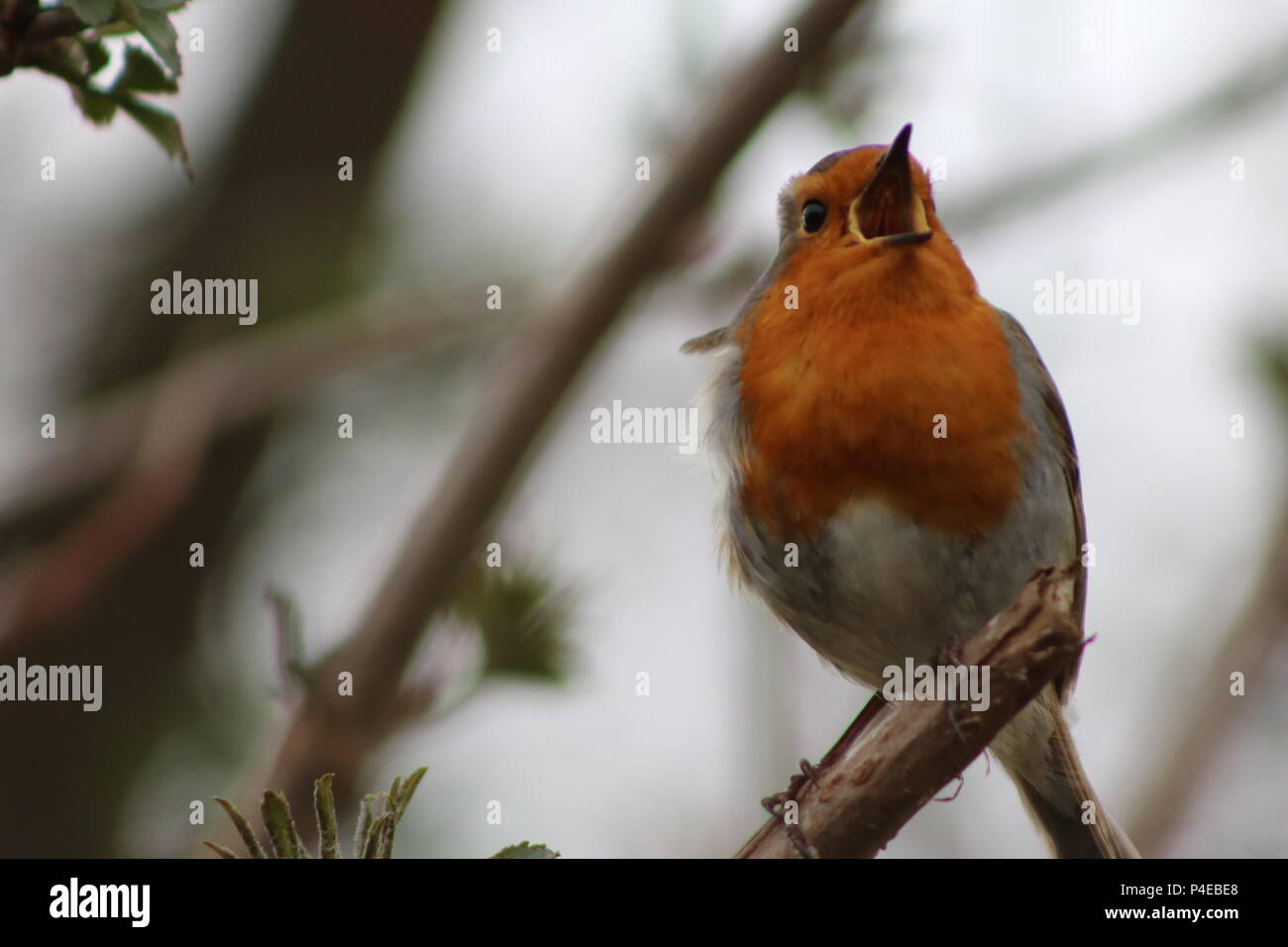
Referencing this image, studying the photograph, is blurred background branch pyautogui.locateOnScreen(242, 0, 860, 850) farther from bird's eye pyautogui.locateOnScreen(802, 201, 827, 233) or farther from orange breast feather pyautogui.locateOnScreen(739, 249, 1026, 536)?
orange breast feather pyautogui.locateOnScreen(739, 249, 1026, 536)

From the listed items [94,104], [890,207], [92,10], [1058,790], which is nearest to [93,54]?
[94,104]

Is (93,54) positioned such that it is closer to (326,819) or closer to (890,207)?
(326,819)

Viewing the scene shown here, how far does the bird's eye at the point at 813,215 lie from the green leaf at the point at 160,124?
8.61 feet

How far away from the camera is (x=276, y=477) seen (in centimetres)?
577

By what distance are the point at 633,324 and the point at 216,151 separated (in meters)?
2.47

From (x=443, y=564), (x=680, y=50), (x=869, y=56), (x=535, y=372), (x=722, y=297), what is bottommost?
(x=443, y=564)

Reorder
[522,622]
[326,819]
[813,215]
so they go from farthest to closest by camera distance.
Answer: [813,215]
[522,622]
[326,819]

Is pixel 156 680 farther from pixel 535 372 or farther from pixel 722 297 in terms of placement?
pixel 722 297

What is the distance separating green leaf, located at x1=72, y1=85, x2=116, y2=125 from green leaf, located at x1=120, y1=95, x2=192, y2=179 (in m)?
0.02

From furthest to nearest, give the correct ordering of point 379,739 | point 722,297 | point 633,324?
point 722,297 < point 633,324 < point 379,739

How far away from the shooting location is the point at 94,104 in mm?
1978

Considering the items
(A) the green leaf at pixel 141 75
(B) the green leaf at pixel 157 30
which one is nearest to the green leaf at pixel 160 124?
(A) the green leaf at pixel 141 75

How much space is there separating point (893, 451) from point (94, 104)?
89.4 inches
